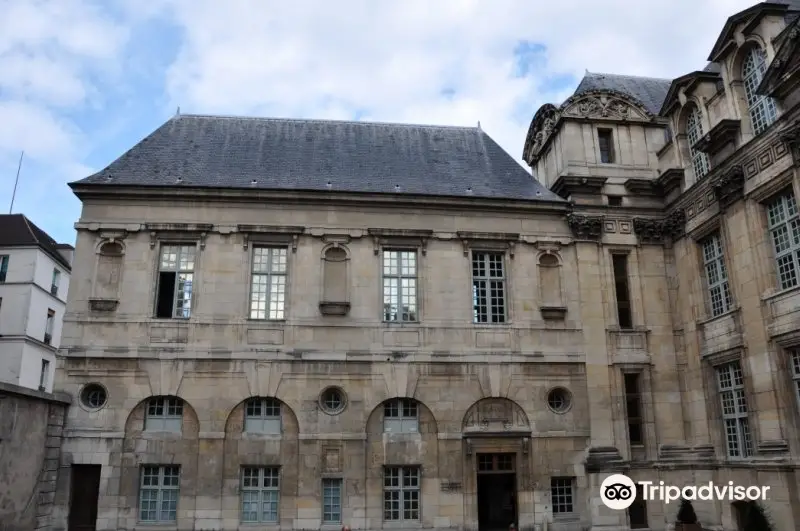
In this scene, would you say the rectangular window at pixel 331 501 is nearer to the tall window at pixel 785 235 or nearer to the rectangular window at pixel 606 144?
the tall window at pixel 785 235

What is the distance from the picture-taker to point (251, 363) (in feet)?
55.2

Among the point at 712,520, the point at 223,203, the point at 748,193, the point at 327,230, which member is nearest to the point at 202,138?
the point at 223,203

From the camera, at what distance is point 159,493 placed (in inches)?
630

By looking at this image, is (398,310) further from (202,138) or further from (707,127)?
(707,127)

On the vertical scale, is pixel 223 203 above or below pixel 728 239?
above


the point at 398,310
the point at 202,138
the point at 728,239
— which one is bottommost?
the point at 398,310

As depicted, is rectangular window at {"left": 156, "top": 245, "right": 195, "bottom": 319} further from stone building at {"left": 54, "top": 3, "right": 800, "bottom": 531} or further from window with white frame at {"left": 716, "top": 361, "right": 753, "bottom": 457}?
window with white frame at {"left": 716, "top": 361, "right": 753, "bottom": 457}

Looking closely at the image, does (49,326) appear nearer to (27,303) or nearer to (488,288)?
(27,303)

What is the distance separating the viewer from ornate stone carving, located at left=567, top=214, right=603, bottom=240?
739 inches

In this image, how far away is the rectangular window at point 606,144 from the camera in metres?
19.9

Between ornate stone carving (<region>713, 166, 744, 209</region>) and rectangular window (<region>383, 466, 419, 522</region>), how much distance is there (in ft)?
33.7

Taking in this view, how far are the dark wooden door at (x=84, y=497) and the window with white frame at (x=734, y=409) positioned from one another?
611 inches

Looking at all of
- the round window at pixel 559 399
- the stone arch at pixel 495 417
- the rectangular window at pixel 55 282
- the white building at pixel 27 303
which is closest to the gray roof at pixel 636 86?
the round window at pixel 559 399

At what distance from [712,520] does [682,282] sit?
20.3 ft
